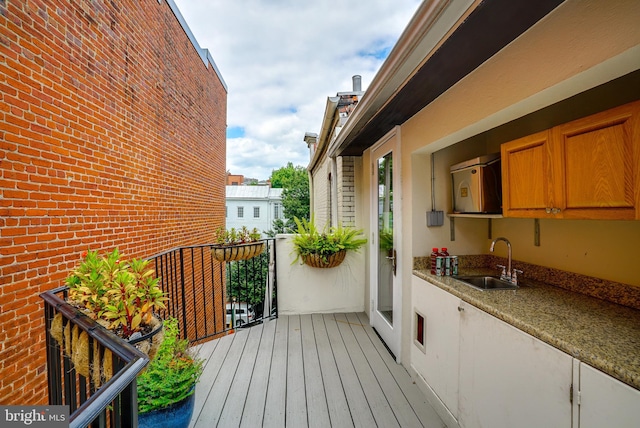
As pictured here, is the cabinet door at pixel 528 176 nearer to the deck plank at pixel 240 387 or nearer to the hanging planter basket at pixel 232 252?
the deck plank at pixel 240 387

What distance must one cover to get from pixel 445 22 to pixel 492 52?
44 centimetres

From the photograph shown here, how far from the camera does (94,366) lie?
0.99 meters

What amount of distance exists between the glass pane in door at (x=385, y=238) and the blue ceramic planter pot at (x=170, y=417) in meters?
1.92

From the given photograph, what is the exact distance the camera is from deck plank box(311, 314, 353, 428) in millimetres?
1943

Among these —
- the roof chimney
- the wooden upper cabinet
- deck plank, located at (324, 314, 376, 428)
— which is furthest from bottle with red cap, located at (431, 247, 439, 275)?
the roof chimney

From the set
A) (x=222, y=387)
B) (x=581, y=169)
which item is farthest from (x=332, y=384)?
(x=581, y=169)

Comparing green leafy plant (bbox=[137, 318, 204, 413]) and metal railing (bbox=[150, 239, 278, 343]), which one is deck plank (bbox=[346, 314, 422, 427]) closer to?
metal railing (bbox=[150, 239, 278, 343])

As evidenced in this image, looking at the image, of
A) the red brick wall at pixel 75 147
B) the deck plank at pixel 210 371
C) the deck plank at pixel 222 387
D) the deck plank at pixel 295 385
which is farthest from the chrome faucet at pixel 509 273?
the red brick wall at pixel 75 147

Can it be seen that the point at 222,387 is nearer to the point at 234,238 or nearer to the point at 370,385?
the point at 370,385

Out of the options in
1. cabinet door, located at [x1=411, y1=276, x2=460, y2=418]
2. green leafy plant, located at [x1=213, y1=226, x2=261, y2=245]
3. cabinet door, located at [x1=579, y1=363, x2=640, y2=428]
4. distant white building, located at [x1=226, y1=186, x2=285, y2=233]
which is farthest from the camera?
distant white building, located at [x1=226, y1=186, x2=285, y2=233]

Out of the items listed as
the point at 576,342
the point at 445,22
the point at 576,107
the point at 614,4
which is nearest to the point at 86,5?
the point at 445,22

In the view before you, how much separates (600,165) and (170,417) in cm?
251

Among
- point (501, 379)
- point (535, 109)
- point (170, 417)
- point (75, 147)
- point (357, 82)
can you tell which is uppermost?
point (357, 82)

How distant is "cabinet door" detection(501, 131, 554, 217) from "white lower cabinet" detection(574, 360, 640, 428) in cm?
82
